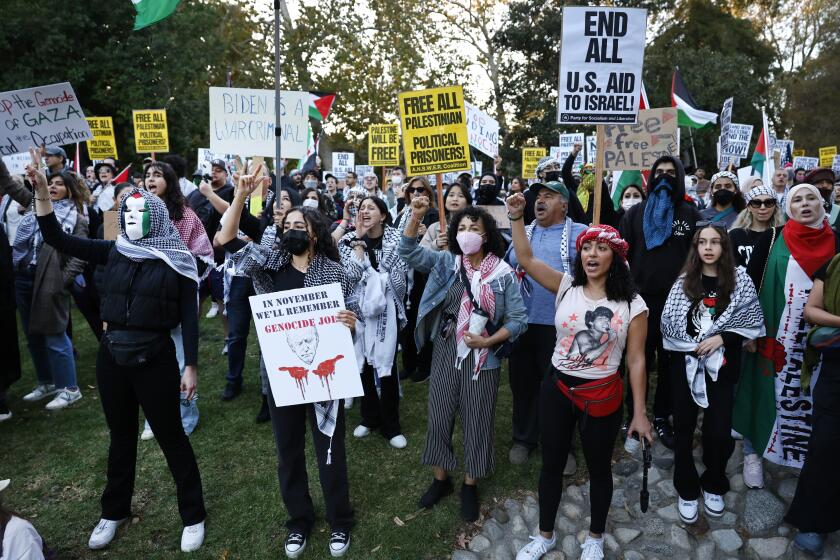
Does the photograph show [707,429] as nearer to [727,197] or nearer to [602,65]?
[727,197]

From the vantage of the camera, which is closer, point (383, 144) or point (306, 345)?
point (306, 345)

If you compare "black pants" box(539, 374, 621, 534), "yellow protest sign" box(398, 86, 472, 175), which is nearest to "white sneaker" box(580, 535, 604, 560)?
"black pants" box(539, 374, 621, 534)

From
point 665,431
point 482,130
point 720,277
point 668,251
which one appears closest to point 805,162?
point 482,130

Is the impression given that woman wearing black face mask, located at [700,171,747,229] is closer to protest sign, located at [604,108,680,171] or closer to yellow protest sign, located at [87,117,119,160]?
Answer: protest sign, located at [604,108,680,171]

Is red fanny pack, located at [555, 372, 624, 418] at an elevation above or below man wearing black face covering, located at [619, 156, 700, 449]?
below

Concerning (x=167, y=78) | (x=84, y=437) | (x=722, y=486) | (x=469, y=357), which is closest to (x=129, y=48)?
(x=167, y=78)

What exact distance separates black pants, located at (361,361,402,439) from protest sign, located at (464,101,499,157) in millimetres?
5702

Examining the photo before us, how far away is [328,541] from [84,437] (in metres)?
2.94

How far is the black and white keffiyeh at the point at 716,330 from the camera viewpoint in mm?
3693

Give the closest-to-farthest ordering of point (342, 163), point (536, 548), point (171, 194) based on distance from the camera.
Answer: point (536, 548)
point (171, 194)
point (342, 163)

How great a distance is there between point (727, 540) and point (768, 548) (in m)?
0.25

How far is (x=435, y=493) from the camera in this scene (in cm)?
412

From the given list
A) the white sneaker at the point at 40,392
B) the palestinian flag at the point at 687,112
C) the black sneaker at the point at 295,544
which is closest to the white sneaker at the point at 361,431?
the black sneaker at the point at 295,544

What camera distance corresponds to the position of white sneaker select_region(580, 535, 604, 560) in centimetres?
353
